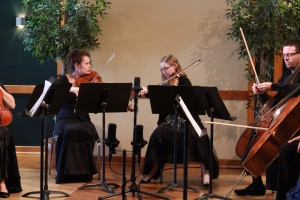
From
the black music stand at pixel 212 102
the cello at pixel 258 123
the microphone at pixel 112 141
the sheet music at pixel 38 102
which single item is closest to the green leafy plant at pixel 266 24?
the cello at pixel 258 123

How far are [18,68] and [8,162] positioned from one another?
2.31 m

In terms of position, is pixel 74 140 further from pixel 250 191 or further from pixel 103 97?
pixel 250 191

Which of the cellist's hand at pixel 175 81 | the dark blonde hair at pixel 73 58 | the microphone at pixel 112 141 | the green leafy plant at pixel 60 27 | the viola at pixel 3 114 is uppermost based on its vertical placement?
the green leafy plant at pixel 60 27

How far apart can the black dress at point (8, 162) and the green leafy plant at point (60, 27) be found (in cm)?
122

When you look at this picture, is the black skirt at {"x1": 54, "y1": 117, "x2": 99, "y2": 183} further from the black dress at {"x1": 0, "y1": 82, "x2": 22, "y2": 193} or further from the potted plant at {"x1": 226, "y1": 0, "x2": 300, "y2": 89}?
the potted plant at {"x1": 226, "y1": 0, "x2": 300, "y2": 89}

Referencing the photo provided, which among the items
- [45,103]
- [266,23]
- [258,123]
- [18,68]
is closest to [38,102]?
[45,103]

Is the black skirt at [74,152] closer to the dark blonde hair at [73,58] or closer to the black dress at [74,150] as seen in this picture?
the black dress at [74,150]

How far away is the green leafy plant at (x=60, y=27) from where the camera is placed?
5516mm

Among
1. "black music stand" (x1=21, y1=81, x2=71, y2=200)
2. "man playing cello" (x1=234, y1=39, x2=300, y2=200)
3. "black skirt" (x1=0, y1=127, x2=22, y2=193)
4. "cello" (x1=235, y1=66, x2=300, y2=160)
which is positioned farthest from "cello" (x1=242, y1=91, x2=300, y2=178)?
"black skirt" (x1=0, y1=127, x2=22, y2=193)

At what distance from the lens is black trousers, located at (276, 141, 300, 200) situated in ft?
11.5

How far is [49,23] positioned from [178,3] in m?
1.56

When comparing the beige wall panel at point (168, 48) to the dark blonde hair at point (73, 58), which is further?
the beige wall panel at point (168, 48)

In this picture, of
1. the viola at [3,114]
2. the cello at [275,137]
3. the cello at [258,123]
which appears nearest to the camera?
the cello at [275,137]

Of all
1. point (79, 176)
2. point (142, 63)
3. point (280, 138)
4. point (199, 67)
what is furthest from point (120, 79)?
point (280, 138)
